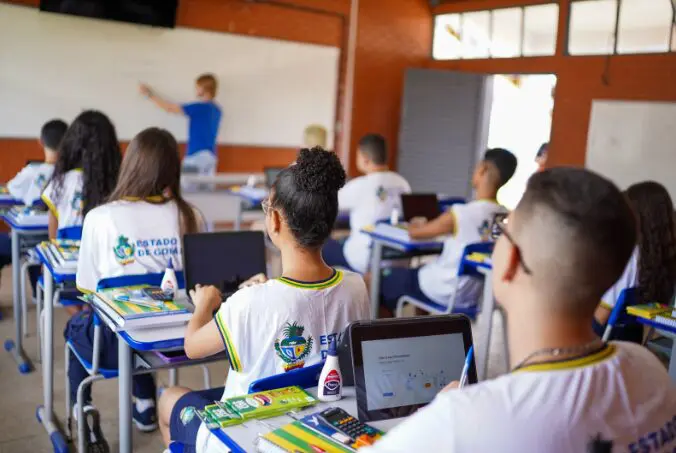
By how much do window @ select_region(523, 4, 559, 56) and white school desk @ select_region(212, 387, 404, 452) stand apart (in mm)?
6838

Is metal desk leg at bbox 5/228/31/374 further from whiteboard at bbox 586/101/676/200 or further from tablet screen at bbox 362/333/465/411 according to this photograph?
whiteboard at bbox 586/101/676/200

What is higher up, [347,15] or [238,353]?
[347,15]

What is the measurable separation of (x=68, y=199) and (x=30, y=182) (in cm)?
112

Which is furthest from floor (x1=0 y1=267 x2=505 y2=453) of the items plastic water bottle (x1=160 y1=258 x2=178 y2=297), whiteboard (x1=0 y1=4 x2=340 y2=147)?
whiteboard (x1=0 y1=4 x2=340 y2=147)

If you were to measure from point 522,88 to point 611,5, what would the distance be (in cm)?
331

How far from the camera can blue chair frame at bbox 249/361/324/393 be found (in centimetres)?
162

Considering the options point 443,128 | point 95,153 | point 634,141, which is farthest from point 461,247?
point 443,128

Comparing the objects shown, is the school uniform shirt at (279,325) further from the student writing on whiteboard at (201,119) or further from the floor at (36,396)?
the student writing on whiteboard at (201,119)

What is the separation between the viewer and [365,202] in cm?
468

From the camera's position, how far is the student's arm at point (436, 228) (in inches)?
153

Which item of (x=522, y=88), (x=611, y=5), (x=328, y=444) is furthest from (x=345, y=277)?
(x=522, y=88)

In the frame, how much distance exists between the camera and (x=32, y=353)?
3.81m

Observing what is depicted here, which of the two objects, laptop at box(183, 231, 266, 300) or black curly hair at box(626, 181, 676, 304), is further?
black curly hair at box(626, 181, 676, 304)

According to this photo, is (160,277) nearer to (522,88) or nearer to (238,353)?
(238,353)
